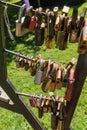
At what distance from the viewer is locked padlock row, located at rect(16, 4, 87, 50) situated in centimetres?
262

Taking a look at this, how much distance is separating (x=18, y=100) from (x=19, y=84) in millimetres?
3496

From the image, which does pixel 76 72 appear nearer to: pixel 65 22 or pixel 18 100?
pixel 65 22

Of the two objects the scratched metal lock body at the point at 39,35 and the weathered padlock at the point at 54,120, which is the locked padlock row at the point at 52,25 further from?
the weathered padlock at the point at 54,120

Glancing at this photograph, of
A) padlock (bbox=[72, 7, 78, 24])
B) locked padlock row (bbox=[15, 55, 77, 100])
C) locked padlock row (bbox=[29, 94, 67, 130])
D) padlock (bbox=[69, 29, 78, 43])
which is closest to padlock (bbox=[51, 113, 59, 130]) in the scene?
locked padlock row (bbox=[29, 94, 67, 130])

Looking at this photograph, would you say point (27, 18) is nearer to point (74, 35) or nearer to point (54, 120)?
point (74, 35)

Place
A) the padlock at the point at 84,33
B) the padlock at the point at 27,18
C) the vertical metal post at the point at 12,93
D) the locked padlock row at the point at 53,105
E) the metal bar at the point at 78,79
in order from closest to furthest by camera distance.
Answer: the padlock at the point at 84,33, the padlock at the point at 27,18, the metal bar at the point at 78,79, the vertical metal post at the point at 12,93, the locked padlock row at the point at 53,105

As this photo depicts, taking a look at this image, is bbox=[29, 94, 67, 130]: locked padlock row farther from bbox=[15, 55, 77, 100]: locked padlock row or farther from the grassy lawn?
the grassy lawn

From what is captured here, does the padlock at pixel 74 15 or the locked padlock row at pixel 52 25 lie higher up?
the padlock at pixel 74 15

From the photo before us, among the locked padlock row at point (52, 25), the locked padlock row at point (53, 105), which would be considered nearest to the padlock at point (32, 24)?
the locked padlock row at point (52, 25)

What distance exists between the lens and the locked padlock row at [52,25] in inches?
103

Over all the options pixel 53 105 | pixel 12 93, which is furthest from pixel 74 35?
pixel 12 93

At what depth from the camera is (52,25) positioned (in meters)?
2.67

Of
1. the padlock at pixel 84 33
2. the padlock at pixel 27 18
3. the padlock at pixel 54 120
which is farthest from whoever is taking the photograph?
the padlock at pixel 54 120

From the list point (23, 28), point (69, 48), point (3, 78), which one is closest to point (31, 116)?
point (3, 78)
